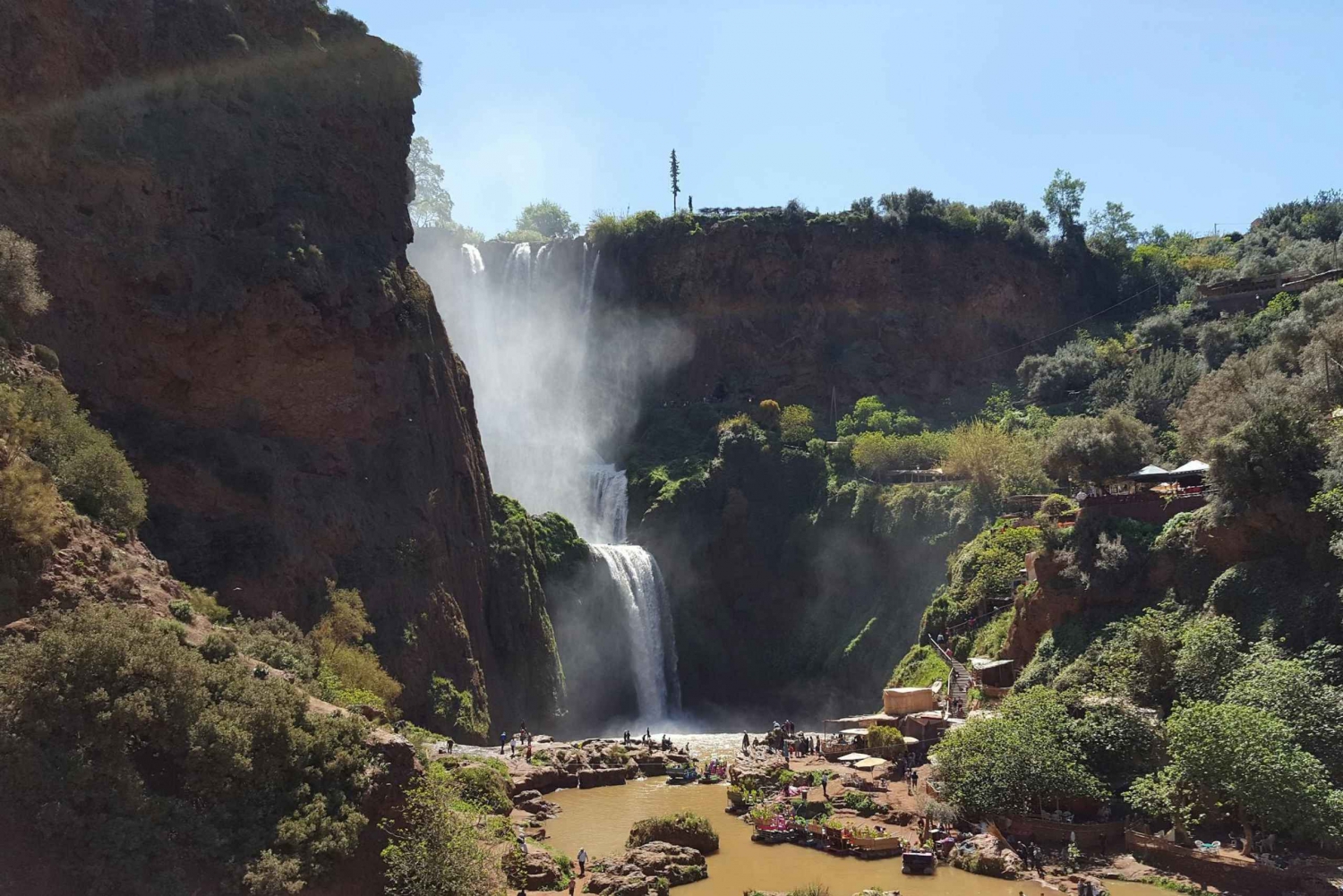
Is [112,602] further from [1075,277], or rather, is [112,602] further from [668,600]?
[1075,277]

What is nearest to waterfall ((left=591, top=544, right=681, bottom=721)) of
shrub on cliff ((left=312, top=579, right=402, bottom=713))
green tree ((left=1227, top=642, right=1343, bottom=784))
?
shrub on cliff ((left=312, top=579, right=402, bottom=713))

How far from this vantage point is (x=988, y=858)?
28.6 meters

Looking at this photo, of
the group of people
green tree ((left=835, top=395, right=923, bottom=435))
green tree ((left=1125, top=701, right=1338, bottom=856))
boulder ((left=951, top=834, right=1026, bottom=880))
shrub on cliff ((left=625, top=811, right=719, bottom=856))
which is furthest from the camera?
green tree ((left=835, top=395, right=923, bottom=435))

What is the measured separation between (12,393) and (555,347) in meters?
56.7

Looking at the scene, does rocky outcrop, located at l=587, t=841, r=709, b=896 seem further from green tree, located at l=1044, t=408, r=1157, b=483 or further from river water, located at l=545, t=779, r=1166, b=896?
green tree, located at l=1044, t=408, r=1157, b=483

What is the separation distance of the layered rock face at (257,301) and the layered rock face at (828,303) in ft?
112

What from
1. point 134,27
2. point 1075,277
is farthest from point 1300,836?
point 1075,277

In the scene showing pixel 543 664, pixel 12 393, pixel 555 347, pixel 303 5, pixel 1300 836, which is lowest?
pixel 1300 836

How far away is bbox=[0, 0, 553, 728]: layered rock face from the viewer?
35.2 m

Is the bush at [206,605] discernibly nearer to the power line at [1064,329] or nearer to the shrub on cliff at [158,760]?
the shrub on cliff at [158,760]

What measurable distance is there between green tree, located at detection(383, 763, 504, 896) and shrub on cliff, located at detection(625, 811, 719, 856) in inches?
251

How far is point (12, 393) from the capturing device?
1041 inches

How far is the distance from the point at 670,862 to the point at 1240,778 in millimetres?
13816

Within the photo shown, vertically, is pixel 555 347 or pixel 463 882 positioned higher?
pixel 555 347
